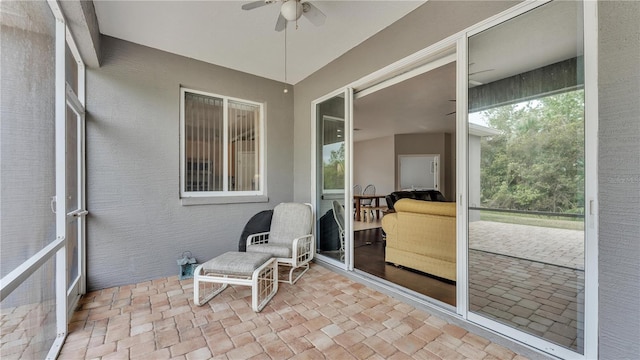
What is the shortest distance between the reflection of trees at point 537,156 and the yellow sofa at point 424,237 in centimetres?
100

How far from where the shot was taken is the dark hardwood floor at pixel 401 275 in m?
2.64

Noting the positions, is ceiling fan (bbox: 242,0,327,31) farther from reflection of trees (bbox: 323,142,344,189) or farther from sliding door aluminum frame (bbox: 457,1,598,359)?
sliding door aluminum frame (bbox: 457,1,598,359)

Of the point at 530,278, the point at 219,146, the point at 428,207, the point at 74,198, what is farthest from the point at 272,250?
the point at 530,278

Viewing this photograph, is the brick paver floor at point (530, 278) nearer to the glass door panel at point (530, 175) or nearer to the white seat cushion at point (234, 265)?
the glass door panel at point (530, 175)

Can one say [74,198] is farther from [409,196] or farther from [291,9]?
[409,196]

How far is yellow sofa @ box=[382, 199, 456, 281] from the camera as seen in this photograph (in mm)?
2900

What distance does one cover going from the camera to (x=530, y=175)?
1.77 meters

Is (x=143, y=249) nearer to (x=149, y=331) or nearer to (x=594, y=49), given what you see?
(x=149, y=331)

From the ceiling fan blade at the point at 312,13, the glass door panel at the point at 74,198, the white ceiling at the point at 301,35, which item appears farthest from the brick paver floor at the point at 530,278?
the glass door panel at the point at 74,198

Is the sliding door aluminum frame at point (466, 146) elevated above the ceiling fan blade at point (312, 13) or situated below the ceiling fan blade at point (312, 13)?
below

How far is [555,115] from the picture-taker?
1.65 meters

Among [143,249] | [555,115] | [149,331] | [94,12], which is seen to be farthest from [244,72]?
[555,115]

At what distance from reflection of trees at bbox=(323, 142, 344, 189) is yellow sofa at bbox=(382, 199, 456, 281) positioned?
85 centimetres

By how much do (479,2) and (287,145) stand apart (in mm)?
2945
